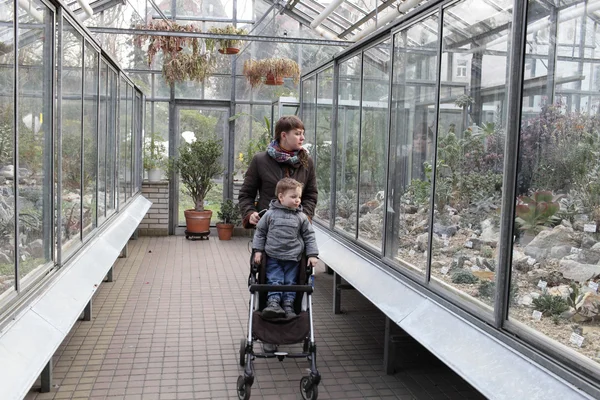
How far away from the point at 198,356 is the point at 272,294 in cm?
92

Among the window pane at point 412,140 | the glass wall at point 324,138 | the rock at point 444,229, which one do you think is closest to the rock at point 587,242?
the rock at point 444,229

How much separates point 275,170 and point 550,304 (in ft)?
7.45

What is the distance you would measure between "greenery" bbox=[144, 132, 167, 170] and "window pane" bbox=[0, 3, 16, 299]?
808cm

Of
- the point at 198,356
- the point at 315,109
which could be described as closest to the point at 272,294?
the point at 198,356

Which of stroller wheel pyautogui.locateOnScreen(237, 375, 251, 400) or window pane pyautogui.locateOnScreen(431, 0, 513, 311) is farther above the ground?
window pane pyautogui.locateOnScreen(431, 0, 513, 311)

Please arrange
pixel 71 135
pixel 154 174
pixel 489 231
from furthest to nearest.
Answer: pixel 154 174 → pixel 71 135 → pixel 489 231

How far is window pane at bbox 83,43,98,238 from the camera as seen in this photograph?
5285 mm

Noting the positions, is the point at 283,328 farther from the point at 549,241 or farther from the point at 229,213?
the point at 229,213

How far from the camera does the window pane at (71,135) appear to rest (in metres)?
4.31

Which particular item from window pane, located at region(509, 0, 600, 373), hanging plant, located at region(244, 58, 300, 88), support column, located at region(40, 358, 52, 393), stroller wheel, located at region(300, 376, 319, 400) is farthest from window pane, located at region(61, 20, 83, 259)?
hanging plant, located at region(244, 58, 300, 88)

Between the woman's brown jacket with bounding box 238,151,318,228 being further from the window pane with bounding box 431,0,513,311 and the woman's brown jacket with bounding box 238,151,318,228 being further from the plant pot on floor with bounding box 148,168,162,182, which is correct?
the plant pot on floor with bounding box 148,168,162,182

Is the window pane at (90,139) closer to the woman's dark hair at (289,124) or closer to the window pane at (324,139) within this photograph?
the woman's dark hair at (289,124)

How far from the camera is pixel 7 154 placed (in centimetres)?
293

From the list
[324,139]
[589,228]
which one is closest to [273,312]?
[589,228]
